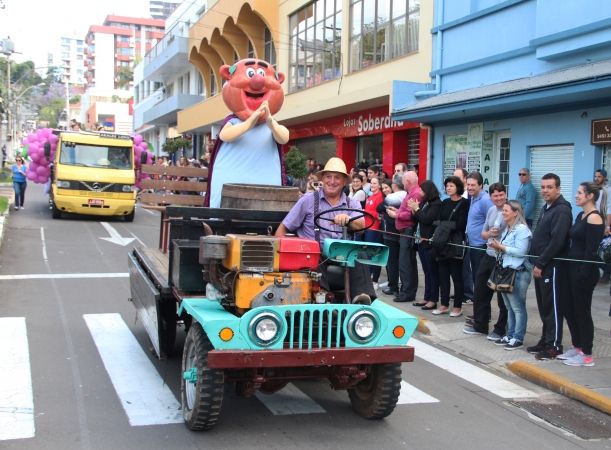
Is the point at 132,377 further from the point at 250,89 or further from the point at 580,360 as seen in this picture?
the point at 580,360

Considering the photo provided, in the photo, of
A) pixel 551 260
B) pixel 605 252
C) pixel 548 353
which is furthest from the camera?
pixel 605 252

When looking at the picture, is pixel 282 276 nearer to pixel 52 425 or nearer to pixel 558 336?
pixel 52 425

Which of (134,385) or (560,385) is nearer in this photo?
(134,385)

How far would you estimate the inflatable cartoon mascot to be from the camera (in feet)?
26.2

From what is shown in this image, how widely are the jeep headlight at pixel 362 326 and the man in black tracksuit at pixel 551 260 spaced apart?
9.71ft

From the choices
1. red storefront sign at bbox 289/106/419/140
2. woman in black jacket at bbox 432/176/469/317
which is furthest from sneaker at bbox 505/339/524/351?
red storefront sign at bbox 289/106/419/140

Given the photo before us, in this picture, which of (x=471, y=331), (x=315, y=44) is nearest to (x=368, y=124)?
(x=315, y=44)

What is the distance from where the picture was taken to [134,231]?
1773cm

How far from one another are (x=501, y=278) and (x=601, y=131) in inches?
201

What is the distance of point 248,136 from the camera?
807 cm

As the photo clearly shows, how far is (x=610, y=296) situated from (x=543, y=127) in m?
3.60

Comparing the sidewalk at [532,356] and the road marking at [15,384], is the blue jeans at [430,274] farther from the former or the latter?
the road marking at [15,384]

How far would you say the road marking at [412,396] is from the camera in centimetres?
569

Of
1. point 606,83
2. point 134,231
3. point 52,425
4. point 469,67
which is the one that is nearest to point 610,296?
point 606,83
